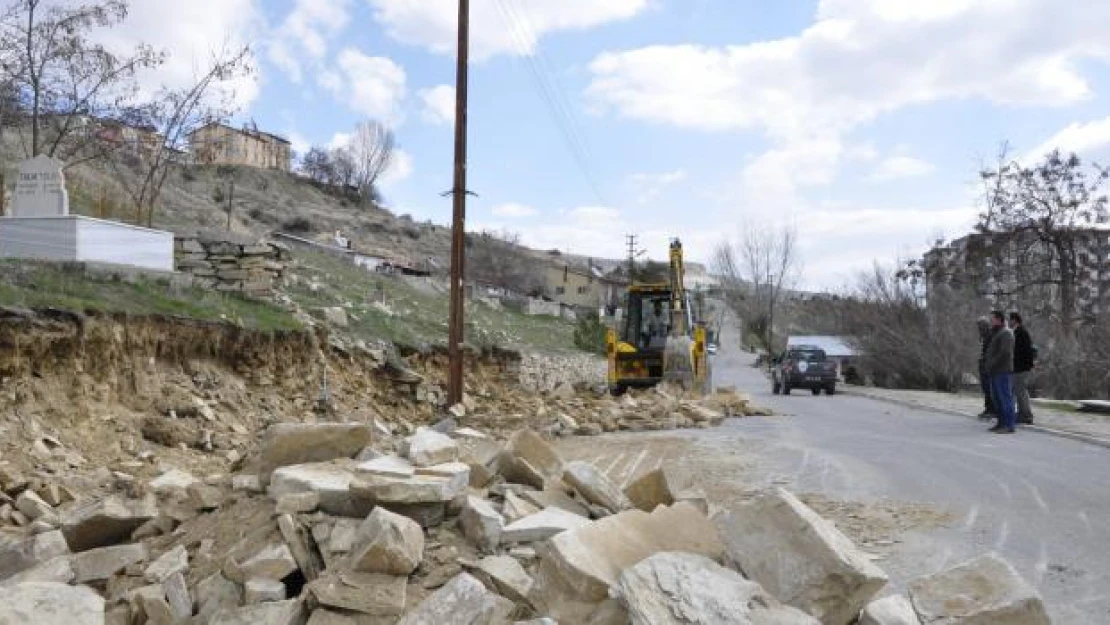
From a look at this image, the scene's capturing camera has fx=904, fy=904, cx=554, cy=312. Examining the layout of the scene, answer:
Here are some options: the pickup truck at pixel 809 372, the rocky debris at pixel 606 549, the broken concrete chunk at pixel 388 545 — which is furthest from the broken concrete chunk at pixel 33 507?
the pickup truck at pixel 809 372

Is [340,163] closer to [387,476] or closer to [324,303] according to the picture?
[324,303]

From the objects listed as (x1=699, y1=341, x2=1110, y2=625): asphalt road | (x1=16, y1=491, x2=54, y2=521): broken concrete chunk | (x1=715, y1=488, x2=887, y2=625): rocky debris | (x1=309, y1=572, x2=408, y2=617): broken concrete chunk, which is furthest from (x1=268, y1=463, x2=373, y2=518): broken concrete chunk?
(x1=699, y1=341, x2=1110, y2=625): asphalt road

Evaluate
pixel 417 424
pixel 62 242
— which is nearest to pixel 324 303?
pixel 417 424

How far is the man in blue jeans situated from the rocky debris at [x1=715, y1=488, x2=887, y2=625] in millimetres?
9291

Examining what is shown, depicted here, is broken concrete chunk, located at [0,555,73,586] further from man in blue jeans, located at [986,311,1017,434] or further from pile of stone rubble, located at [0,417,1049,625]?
man in blue jeans, located at [986,311,1017,434]

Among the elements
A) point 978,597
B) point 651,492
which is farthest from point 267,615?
point 978,597

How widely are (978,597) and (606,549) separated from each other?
5.32 ft

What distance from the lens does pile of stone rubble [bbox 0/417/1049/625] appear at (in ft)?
12.8

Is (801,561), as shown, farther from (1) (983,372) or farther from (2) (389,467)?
(1) (983,372)

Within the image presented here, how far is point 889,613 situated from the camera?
4.02 m

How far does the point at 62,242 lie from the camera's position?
12492 millimetres

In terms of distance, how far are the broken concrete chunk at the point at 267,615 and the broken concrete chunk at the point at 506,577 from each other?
851 millimetres

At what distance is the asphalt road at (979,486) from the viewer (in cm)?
549

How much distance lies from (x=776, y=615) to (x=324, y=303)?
48.8ft
